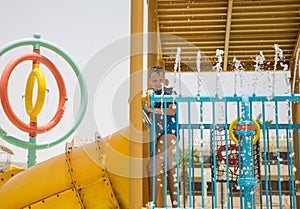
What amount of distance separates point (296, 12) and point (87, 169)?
4700 millimetres

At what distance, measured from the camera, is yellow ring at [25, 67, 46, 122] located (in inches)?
288

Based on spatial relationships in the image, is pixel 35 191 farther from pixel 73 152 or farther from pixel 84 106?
pixel 84 106

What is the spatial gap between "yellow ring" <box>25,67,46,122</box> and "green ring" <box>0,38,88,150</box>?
1.55 feet

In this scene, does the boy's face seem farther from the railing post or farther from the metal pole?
the railing post

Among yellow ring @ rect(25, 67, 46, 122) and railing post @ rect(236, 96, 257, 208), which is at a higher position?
yellow ring @ rect(25, 67, 46, 122)

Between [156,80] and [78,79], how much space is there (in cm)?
316

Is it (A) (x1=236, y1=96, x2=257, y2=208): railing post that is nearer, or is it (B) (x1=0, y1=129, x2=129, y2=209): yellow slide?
(A) (x1=236, y1=96, x2=257, y2=208): railing post

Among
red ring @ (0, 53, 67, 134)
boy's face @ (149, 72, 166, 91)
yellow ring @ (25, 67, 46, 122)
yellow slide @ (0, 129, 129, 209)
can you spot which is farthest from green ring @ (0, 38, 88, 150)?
boy's face @ (149, 72, 166, 91)

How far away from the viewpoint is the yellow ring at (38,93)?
7324 millimetres

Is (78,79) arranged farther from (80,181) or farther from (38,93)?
(80,181)

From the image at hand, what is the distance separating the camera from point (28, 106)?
24.4 ft

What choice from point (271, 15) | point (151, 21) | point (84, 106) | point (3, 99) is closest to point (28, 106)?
point (3, 99)

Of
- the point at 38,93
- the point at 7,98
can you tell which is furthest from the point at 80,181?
the point at 7,98

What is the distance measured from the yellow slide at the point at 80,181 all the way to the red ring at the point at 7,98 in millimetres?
2359
